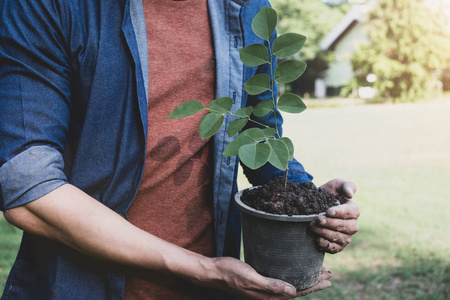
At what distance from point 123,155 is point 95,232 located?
0.28m

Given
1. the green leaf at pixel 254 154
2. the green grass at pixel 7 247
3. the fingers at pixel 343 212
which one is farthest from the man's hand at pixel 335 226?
the green grass at pixel 7 247

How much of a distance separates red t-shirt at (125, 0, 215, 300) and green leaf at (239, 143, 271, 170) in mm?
396

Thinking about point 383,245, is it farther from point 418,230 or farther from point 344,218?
point 344,218

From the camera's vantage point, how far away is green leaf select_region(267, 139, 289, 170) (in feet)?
4.08

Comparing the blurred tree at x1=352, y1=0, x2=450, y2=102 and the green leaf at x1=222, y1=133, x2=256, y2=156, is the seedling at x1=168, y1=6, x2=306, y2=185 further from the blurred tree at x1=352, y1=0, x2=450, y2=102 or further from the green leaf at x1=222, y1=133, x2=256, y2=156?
the blurred tree at x1=352, y1=0, x2=450, y2=102

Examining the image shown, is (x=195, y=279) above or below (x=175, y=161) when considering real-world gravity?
below

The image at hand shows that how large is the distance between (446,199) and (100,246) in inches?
266

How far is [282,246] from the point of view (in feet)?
4.40

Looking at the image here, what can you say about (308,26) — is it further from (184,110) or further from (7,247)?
(184,110)

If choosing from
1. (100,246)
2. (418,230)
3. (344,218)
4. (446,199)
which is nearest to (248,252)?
(344,218)

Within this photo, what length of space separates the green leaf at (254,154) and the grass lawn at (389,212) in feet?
10.4

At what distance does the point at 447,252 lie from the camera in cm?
488

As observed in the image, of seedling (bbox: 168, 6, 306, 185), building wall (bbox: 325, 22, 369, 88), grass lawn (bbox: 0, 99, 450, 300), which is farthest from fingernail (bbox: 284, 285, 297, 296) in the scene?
building wall (bbox: 325, 22, 369, 88)

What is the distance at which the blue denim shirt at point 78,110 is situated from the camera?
1218 millimetres
